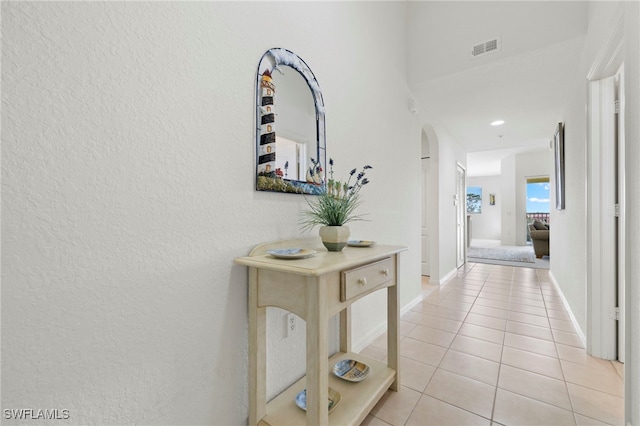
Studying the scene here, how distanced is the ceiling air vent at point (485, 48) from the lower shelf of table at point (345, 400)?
2.69 m

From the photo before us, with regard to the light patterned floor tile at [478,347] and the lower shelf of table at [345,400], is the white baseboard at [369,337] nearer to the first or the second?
the lower shelf of table at [345,400]

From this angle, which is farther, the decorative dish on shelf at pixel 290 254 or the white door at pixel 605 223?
the white door at pixel 605 223

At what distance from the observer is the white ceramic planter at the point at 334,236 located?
1457 millimetres

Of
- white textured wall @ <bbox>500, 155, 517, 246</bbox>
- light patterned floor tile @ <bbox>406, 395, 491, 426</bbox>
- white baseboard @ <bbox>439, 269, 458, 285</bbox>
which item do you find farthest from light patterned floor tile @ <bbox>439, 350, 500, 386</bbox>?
white textured wall @ <bbox>500, 155, 517, 246</bbox>

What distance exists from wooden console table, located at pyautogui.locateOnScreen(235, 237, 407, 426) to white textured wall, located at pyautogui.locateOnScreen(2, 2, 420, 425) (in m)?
0.07

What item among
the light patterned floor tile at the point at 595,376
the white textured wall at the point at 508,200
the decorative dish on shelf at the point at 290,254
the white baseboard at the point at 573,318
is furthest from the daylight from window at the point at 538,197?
the decorative dish on shelf at the point at 290,254

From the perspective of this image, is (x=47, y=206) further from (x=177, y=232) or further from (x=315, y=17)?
(x=315, y=17)

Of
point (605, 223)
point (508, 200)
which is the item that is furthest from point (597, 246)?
point (508, 200)

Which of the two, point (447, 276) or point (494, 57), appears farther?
point (447, 276)

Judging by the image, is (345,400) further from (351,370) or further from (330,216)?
(330,216)

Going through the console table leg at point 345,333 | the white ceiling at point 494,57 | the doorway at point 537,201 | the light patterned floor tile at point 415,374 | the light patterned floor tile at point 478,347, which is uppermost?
the white ceiling at point 494,57

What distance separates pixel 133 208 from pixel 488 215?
12.0m

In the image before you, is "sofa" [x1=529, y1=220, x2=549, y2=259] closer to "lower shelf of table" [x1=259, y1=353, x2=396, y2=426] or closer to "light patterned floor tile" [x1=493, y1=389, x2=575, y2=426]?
"light patterned floor tile" [x1=493, y1=389, x2=575, y2=426]

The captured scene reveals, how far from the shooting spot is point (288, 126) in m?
1.49
